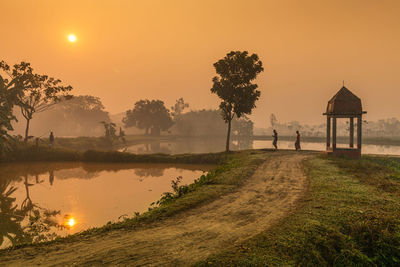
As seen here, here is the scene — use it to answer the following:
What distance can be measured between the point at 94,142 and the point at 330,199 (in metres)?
46.9

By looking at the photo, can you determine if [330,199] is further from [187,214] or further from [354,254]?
[187,214]

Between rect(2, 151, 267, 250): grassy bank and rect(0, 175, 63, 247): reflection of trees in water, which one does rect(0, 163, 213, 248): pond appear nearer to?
rect(0, 175, 63, 247): reflection of trees in water

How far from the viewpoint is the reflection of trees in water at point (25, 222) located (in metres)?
8.90

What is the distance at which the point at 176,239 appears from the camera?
6.84 metres

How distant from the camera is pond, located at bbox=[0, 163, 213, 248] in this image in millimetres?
9898

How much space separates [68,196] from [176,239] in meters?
10.3

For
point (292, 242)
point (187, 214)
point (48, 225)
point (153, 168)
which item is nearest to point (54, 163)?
point (153, 168)

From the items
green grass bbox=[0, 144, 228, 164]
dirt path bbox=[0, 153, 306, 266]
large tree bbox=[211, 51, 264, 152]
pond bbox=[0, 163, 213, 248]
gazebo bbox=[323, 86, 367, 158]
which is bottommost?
pond bbox=[0, 163, 213, 248]

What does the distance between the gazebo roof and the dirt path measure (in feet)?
58.2

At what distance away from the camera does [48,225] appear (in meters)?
10.0

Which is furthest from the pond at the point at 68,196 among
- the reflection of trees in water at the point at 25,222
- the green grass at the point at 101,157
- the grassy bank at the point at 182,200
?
the green grass at the point at 101,157

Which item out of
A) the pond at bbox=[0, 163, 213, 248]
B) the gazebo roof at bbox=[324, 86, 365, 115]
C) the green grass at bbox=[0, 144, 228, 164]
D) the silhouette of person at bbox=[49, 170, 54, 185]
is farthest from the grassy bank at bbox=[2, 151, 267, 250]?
the gazebo roof at bbox=[324, 86, 365, 115]

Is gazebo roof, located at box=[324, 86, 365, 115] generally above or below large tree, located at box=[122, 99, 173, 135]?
below

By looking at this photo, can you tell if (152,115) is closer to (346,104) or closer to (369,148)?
(369,148)
